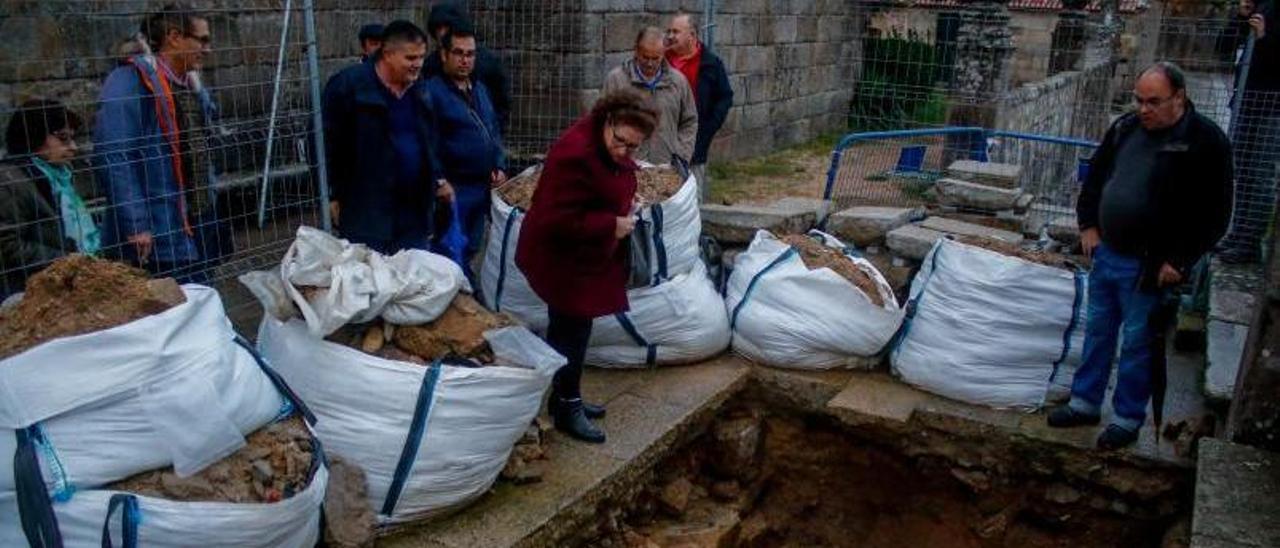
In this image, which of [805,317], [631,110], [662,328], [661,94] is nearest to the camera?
[631,110]

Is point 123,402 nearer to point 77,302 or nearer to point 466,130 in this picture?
point 77,302

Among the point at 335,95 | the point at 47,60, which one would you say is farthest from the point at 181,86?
the point at 47,60

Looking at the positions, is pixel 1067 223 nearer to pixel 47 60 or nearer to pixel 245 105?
pixel 245 105

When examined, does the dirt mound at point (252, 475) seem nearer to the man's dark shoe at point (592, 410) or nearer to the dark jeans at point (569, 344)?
the dark jeans at point (569, 344)

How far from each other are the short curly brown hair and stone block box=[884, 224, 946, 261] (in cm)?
221

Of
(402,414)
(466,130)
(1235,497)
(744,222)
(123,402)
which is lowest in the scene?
(1235,497)

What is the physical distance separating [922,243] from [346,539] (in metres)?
3.40

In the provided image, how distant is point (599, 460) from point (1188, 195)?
2462mm

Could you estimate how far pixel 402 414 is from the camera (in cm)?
335

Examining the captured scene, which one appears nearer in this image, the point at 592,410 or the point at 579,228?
the point at 579,228

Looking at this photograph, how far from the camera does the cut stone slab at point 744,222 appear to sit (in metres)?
5.67

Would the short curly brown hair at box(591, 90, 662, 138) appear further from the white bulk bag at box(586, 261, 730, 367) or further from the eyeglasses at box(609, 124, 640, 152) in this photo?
the white bulk bag at box(586, 261, 730, 367)

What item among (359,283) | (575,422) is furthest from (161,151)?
(575,422)

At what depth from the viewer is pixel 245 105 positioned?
556 centimetres
